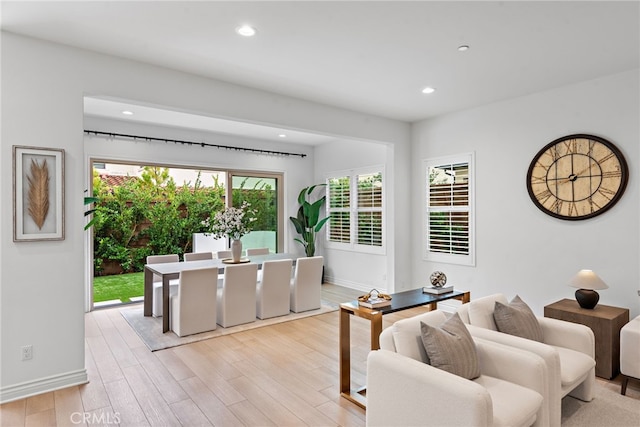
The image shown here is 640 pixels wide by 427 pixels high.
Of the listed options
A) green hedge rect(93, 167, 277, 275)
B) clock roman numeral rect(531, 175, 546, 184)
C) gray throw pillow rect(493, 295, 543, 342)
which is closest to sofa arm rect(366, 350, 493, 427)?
gray throw pillow rect(493, 295, 543, 342)

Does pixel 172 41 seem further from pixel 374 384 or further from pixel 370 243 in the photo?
pixel 370 243

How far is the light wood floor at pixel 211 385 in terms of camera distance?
257cm

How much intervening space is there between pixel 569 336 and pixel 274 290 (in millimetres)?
3263

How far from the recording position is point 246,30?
280 cm

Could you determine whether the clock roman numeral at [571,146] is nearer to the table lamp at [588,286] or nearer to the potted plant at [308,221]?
the table lamp at [588,286]

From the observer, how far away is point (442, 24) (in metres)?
2.69

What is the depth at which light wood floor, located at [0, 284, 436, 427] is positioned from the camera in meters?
2.57

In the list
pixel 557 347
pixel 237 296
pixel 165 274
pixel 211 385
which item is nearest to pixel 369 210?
pixel 237 296

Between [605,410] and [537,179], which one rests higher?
[537,179]

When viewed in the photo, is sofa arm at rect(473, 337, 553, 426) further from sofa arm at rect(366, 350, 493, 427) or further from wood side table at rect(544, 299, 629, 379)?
wood side table at rect(544, 299, 629, 379)

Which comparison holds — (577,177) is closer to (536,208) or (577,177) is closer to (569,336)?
(536,208)

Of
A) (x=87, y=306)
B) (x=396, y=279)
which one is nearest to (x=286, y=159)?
(x=396, y=279)

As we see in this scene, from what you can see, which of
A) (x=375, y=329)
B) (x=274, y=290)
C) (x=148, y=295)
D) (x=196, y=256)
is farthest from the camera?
(x=196, y=256)

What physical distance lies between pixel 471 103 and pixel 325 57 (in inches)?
92.2
